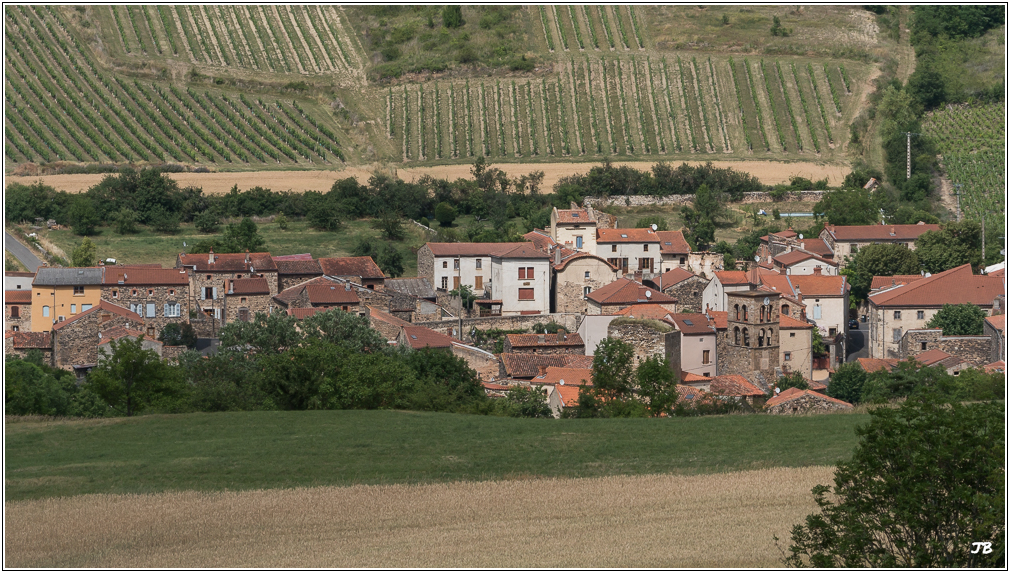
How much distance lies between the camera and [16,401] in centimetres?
3928

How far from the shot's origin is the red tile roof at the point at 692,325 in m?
52.1

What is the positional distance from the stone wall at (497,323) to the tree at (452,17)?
72.5 m

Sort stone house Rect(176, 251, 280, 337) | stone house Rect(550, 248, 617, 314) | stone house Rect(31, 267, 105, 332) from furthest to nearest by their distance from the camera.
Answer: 1. stone house Rect(550, 248, 617, 314)
2. stone house Rect(176, 251, 280, 337)
3. stone house Rect(31, 267, 105, 332)

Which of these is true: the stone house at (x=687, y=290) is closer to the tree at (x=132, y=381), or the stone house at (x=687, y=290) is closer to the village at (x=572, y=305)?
the village at (x=572, y=305)

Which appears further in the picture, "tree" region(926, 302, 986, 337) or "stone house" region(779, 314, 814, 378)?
"tree" region(926, 302, 986, 337)

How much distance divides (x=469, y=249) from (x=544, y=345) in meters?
14.6

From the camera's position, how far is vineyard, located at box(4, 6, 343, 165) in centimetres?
9951

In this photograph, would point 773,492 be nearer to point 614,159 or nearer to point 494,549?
point 494,549

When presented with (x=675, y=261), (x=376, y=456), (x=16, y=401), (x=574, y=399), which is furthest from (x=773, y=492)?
(x=675, y=261)

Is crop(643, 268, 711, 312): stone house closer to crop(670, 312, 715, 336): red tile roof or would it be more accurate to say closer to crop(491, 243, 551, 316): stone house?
crop(491, 243, 551, 316): stone house

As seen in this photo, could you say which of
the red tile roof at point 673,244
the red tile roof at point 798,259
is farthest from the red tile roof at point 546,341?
the red tile roof at point 798,259

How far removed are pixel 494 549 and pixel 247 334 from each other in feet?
93.3

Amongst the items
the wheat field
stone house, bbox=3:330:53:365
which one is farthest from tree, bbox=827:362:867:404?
stone house, bbox=3:330:53:365

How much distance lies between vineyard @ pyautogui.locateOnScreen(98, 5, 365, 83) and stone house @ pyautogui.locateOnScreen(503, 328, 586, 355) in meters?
66.7
